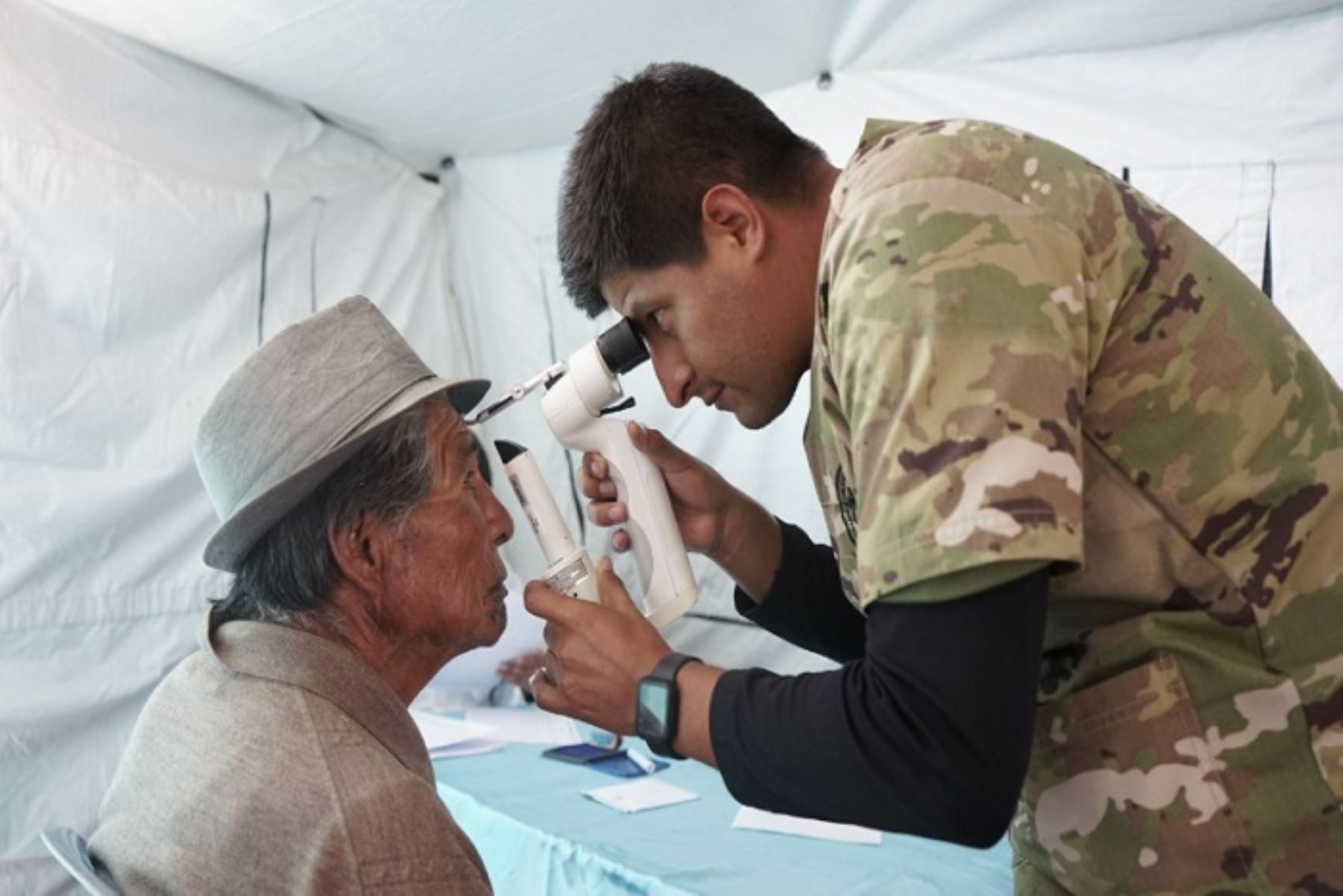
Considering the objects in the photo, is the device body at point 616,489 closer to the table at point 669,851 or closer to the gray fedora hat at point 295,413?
the gray fedora hat at point 295,413

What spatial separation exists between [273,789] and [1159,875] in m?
0.78

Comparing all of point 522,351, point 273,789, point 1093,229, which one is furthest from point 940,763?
point 522,351

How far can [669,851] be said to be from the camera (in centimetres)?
180

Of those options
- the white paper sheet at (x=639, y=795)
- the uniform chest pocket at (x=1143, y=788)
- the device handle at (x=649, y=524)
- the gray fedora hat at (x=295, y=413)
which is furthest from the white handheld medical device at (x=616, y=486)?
the white paper sheet at (x=639, y=795)

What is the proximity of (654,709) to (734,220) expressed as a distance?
44 centimetres

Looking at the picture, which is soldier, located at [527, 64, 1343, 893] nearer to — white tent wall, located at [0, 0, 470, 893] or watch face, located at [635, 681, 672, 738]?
watch face, located at [635, 681, 672, 738]

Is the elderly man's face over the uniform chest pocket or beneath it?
over

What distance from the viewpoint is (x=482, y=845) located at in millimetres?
2088

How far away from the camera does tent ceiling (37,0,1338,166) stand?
205cm

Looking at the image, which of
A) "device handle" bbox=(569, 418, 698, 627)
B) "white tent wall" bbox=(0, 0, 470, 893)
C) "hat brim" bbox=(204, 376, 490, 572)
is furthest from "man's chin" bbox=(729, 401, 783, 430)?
"white tent wall" bbox=(0, 0, 470, 893)

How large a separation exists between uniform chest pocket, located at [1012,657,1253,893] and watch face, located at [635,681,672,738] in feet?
1.10

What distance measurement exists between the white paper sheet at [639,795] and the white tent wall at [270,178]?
0.68m

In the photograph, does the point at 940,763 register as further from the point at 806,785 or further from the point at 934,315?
the point at 934,315

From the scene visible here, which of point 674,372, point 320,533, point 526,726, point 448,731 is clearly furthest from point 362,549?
point 526,726
